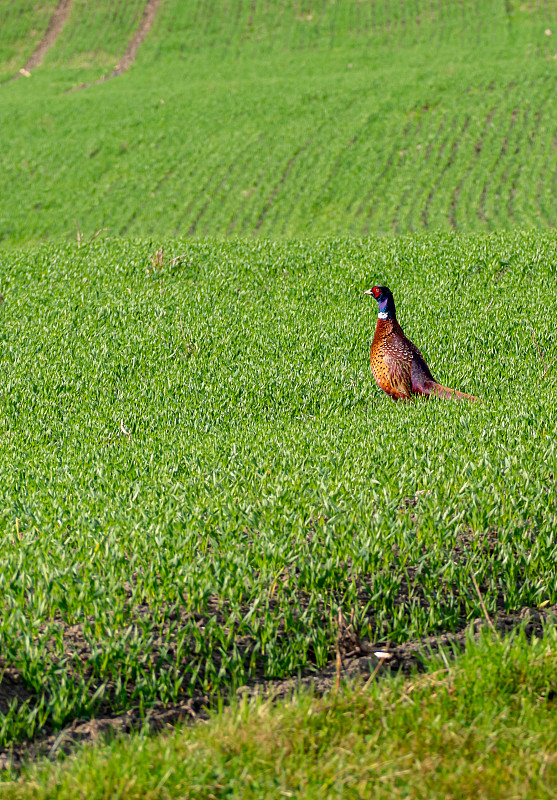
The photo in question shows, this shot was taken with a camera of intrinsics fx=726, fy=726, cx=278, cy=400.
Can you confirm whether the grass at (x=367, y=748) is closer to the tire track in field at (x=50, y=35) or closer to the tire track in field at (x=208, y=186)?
the tire track in field at (x=208, y=186)

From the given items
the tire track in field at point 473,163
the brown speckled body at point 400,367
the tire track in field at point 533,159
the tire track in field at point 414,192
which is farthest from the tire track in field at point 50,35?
the brown speckled body at point 400,367

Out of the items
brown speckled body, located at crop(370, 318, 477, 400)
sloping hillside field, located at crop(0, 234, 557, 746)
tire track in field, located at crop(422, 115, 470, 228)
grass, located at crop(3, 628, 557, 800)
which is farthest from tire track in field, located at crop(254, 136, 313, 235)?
grass, located at crop(3, 628, 557, 800)

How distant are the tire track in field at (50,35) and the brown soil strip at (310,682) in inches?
2279

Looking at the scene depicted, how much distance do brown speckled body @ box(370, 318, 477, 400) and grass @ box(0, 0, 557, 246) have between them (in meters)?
12.0

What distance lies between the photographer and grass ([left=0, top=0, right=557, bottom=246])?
29.1 m

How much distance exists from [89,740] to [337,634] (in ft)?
4.92

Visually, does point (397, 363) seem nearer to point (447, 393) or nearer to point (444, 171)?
point (447, 393)

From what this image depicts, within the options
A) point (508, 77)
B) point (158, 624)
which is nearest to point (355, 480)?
point (158, 624)

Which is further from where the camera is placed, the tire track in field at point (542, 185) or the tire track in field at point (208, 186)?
the tire track in field at point (208, 186)

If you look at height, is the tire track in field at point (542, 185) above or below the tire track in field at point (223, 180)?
below

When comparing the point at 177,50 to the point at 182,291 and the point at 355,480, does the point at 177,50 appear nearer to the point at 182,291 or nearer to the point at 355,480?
the point at 182,291

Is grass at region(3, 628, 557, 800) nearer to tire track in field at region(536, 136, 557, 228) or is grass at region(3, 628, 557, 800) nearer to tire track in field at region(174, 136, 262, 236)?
tire track in field at region(536, 136, 557, 228)

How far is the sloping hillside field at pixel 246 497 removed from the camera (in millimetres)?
4207

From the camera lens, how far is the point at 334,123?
117 feet
